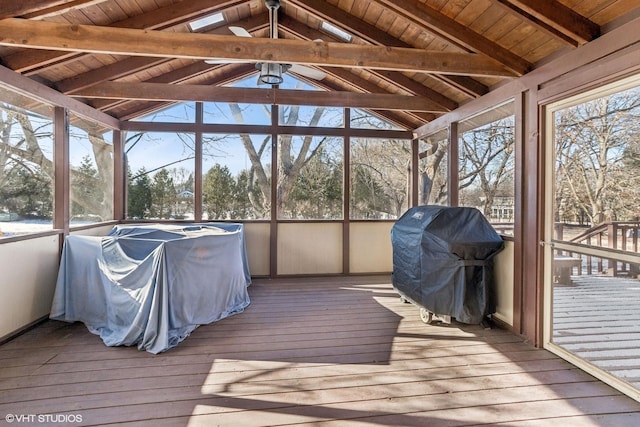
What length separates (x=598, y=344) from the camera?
9.80ft

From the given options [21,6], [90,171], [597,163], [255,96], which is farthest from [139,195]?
[597,163]

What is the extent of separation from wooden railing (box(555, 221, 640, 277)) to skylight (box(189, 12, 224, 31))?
4.53 m

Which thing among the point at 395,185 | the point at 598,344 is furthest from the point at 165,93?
the point at 598,344

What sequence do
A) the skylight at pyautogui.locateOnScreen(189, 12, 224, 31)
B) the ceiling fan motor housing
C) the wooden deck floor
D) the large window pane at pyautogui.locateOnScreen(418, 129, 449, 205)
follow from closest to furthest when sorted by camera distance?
the wooden deck floor → the ceiling fan motor housing → the skylight at pyautogui.locateOnScreen(189, 12, 224, 31) → the large window pane at pyautogui.locateOnScreen(418, 129, 449, 205)

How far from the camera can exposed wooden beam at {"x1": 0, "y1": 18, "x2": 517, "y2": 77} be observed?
2.80m

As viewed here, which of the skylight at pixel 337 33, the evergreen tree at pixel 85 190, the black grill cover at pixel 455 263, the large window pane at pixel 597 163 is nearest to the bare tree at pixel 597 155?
the large window pane at pixel 597 163

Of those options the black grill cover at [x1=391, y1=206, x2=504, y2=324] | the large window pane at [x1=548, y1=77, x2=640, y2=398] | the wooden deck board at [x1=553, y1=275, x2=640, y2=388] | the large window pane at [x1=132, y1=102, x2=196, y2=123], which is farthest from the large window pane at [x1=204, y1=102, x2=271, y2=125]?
the wooden deck board at [x1=553, y1=275, x2=640, y2=388]

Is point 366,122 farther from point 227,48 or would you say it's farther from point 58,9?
point 58,9

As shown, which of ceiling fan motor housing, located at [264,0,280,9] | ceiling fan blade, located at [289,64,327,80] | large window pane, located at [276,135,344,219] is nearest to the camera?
ceiling fan motor housing, located at [264,0,280,9]

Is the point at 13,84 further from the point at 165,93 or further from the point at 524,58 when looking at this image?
the point at 524,58

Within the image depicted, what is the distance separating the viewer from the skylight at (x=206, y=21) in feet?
13.9

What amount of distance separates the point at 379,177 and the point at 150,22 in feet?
13.6

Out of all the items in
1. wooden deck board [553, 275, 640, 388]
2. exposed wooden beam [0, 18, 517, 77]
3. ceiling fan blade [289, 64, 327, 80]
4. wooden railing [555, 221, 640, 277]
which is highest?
ceiling fan blade [289, 64, 327, 80]

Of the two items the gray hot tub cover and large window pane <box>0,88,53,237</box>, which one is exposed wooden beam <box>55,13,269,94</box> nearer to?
large window pane <box>0,88,53,237</box>
